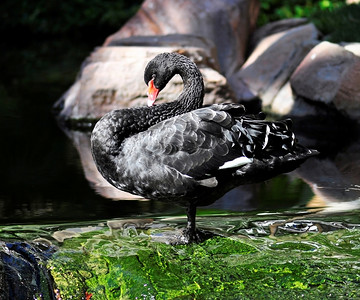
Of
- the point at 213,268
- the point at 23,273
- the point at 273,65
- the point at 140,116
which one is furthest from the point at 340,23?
the point at 23,273

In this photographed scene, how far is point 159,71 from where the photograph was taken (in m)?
3.51

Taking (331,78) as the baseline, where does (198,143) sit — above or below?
below

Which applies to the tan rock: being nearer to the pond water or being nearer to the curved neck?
the pond water

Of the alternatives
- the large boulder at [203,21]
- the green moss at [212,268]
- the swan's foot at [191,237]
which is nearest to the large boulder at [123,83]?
the large boulder at [203,21]

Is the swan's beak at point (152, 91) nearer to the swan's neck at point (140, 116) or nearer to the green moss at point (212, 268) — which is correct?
the swan's neck at point (140, 116)

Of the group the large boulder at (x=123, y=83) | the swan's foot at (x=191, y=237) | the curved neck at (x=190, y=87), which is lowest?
the swan's foot at (x=191, y=237)

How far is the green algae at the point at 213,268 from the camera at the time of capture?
296cm

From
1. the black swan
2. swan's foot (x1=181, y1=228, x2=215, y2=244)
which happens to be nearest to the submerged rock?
the black swan

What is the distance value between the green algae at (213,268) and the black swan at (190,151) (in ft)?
0.79

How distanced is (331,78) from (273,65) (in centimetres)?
118

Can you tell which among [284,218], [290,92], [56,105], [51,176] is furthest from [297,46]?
[284,218]

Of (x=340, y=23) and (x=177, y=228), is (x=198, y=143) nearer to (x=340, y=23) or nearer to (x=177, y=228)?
(x=177, y=228)

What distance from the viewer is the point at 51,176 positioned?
528 centimetres

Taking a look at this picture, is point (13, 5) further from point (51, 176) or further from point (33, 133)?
point (51, 176)
